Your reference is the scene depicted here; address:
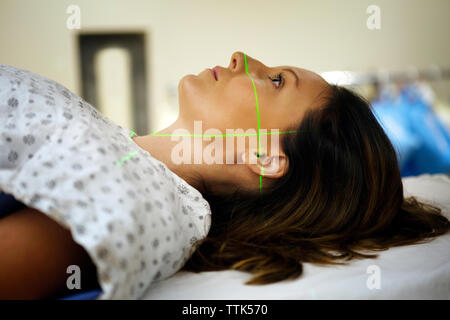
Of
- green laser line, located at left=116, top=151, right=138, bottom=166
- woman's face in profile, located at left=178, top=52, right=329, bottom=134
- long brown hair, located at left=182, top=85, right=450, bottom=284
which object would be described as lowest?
long brown hair, located at left=182, top=85, right=450, bottom=284

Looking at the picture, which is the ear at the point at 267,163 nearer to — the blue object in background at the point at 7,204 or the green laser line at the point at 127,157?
the green laser line at the point at 127,157

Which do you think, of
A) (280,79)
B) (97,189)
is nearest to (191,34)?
(280,79)

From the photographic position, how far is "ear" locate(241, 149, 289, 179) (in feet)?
2.94

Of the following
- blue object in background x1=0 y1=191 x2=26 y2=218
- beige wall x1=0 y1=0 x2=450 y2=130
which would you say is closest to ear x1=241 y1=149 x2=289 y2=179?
blue object in background x1=0 y1=191 x2=26 y2=218

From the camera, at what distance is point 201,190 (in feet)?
3.11

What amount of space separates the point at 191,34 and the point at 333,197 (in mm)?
1600

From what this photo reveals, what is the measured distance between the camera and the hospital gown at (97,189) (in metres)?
0.50

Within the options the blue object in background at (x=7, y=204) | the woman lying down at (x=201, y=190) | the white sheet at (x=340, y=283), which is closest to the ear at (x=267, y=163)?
the woman lying down at (x=201, y=190)

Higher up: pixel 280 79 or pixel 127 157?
pixel 280 79

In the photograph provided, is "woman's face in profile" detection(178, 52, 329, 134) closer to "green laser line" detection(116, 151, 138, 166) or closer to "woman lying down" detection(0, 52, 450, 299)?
"woman lying down" detection(0, 52, 450, 299)

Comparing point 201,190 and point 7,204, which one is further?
point 201,190

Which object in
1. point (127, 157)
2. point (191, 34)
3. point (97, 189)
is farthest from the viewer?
point (191, 34)

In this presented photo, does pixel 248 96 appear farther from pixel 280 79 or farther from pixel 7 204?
pixel 7 204

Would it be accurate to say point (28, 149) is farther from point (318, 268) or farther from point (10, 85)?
point (318, 268)
